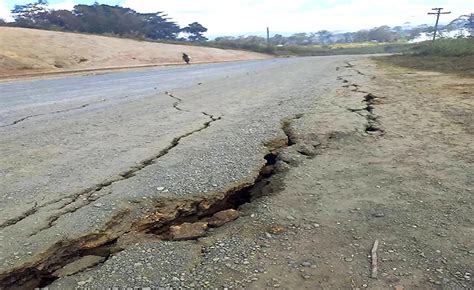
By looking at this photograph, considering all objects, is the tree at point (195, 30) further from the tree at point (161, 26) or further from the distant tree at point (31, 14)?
the distant tree at point (31, 14)

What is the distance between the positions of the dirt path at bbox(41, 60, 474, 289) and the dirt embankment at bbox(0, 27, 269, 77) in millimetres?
19187

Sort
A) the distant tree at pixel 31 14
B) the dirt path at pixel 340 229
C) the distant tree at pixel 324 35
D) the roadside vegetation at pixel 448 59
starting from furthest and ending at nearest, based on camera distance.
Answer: the distant tree at pixel 324 35 → the distant tree at pixel 31 14 → the roadside vegetation at pixel 448 59 → the dirt path at pixel 340 229

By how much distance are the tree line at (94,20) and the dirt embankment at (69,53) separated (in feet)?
29.0

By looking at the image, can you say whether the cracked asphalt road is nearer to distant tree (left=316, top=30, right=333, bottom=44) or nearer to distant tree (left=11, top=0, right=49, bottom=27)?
distant tree (left=11, top=0, right=49, bottom=27)

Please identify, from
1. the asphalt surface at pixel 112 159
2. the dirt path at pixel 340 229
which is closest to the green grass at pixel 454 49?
the asphalt surface at pixel 112 159

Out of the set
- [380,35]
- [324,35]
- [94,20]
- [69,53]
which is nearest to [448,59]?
[69,53]

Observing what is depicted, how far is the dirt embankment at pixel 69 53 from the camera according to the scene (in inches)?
877

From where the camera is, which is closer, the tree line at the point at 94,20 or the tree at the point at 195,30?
the tree line at the point at 94,20

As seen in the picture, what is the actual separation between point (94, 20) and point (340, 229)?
1814 inches

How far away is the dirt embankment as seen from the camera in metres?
22.3

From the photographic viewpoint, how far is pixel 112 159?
4727 mm

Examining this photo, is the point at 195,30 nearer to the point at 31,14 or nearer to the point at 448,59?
the point at 31,14

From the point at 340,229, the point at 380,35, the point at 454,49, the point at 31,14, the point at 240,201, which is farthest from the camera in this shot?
the point at 380,35

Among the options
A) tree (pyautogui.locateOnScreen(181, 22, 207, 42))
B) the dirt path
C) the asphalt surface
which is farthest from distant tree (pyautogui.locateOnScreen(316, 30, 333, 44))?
the dirt path
